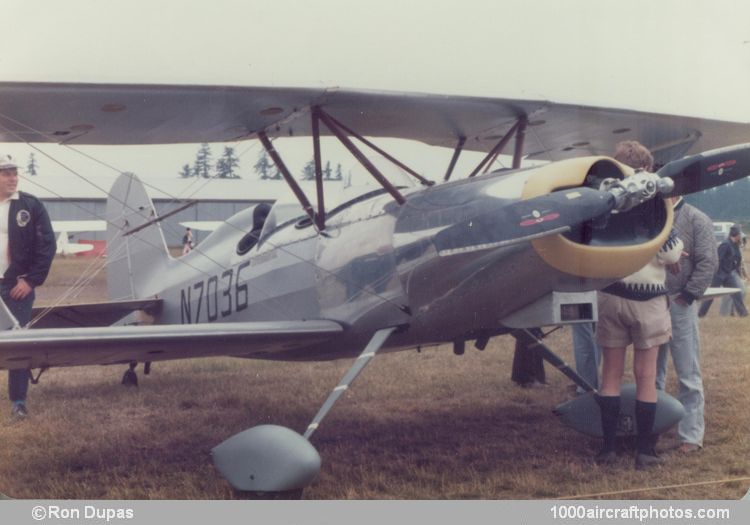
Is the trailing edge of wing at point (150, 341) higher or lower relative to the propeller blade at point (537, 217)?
lower

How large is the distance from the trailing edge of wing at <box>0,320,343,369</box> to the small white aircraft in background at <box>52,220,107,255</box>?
6.51 ft

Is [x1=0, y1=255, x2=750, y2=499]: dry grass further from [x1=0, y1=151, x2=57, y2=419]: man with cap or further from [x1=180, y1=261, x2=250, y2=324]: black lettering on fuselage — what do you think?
[x1=0, y1=151, x2=57, y2=419]: man with cap

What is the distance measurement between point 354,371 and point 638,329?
1.39 metres

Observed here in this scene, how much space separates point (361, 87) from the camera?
13.6ft

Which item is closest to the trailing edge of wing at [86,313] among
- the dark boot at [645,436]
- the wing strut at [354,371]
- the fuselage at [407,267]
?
the fuselage at [407,267]

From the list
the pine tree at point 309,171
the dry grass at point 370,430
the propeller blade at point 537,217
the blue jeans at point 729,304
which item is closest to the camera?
the propeller blade at point 537,217

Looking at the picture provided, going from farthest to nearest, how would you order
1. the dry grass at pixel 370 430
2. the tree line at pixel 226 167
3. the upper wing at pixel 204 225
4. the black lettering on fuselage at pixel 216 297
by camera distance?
the upper wing at pixel 204 225 → the black lettering on fuselage at pixel 216 297 → the tree line at pixel 226 167 → the dry grass at pixel 370 430

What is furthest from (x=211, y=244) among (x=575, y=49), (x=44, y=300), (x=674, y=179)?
(x=674, y=179)

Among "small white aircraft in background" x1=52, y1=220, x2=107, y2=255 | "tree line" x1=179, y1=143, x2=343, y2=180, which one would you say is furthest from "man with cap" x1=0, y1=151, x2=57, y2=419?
"small white aircraft in background" x1=52, y1=220, x2=107, y2=255

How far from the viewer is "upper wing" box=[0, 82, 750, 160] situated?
4004 mm

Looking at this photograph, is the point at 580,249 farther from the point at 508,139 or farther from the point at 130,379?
the point at 130,379

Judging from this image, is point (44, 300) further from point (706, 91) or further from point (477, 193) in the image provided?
point (706, 91)

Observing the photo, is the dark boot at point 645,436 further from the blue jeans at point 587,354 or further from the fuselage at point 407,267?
the blue jeans at point 587,354

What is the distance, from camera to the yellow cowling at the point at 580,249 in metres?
3.41
